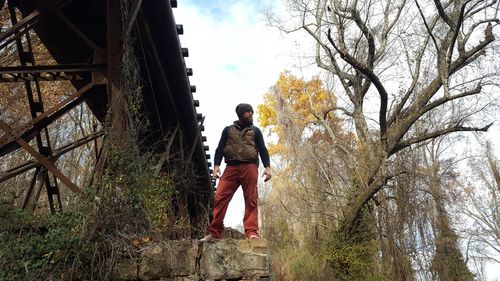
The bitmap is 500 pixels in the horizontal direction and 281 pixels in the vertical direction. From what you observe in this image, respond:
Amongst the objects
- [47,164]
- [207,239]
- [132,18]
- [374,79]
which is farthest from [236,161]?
[374,79]

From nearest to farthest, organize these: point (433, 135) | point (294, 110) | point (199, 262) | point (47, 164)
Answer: point (199, 262)
point (47, 164)
point (433, 135)
point (294, 110)

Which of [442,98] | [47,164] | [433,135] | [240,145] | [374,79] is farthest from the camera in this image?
[433,135]

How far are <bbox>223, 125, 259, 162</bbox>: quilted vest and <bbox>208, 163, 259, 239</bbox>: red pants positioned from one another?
92 millimetres

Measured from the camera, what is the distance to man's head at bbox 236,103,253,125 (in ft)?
16.1

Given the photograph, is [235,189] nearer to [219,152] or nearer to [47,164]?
[219,152]

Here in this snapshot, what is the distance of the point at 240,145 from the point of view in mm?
4859

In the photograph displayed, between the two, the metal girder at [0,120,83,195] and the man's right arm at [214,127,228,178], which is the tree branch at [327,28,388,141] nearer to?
the man's right arm at [214,127,228,178]

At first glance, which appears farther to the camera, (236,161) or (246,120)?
(246,120)

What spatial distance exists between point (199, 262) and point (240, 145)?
1.38m

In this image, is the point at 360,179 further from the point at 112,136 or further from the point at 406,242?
the point at 112,136

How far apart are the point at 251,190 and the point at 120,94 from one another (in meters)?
1.71

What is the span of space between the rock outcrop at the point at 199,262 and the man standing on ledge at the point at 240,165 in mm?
506

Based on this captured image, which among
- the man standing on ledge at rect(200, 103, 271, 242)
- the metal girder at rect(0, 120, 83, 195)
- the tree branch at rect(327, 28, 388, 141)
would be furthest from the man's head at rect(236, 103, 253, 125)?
the tree branch at rect(327, 28, 388, 141)

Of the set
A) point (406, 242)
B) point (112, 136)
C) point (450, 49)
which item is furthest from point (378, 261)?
point (112, 136)
